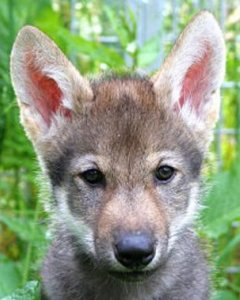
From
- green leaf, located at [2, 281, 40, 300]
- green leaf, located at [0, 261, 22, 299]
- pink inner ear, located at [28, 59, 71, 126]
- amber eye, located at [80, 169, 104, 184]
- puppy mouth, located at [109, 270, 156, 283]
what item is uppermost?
pink inner ear, located at [28, 59, 71, 126]

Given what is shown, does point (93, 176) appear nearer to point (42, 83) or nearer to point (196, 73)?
point (42, 83)

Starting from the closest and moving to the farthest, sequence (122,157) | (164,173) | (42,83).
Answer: (122,157), (164,173), (42,83)

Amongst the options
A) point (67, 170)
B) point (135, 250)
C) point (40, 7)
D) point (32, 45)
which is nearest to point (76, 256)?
point (67, 170)

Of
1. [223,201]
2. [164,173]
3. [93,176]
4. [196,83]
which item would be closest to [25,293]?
[93,176]

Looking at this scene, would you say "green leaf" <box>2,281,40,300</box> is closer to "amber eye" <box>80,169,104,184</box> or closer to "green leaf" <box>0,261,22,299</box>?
"amber eye" <box>80,169,104,184</box>

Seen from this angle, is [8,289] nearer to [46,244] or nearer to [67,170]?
[46,244]

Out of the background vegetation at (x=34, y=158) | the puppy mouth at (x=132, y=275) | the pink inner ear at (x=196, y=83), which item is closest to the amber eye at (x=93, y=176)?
the puppy mouth at (x=132, y=275)

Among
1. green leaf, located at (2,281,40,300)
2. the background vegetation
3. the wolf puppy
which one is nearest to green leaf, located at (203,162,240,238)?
the background vegetation

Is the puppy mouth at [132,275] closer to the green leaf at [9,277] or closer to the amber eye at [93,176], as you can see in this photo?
the amber eye at [93,176]
